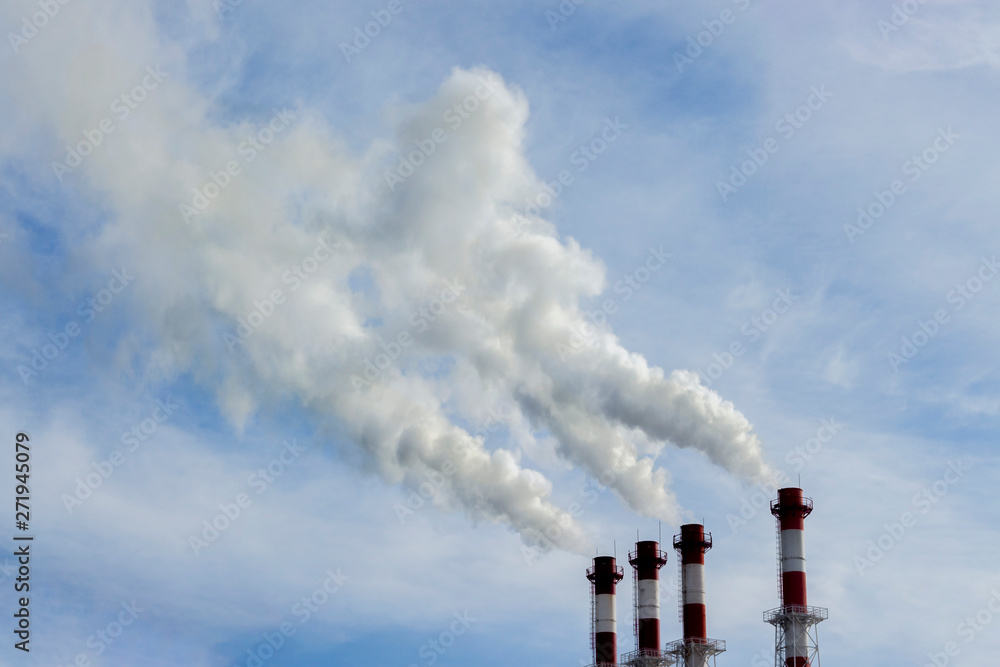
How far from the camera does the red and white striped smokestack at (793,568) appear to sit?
68.8 meters

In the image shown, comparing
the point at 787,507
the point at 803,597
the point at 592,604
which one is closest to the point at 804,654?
the point at 803,597

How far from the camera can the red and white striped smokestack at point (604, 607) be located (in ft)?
275

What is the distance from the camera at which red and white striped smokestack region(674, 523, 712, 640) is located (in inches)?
3009

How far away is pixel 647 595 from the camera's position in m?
81.6

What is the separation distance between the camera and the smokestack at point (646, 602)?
78.9 m

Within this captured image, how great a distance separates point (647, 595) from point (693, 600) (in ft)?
17.1

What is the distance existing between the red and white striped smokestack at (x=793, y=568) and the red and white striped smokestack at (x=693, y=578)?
7017mm

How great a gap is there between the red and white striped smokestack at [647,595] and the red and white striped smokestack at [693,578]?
3.49 metres

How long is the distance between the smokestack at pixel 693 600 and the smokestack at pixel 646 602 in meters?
2.41

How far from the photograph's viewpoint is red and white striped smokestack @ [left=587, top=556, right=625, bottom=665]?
275 feet

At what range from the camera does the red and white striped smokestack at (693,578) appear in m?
76.4

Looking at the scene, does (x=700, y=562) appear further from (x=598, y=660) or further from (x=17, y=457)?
(x=17, y=457)

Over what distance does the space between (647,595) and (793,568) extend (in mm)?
13720

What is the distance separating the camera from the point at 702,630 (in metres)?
76.4
